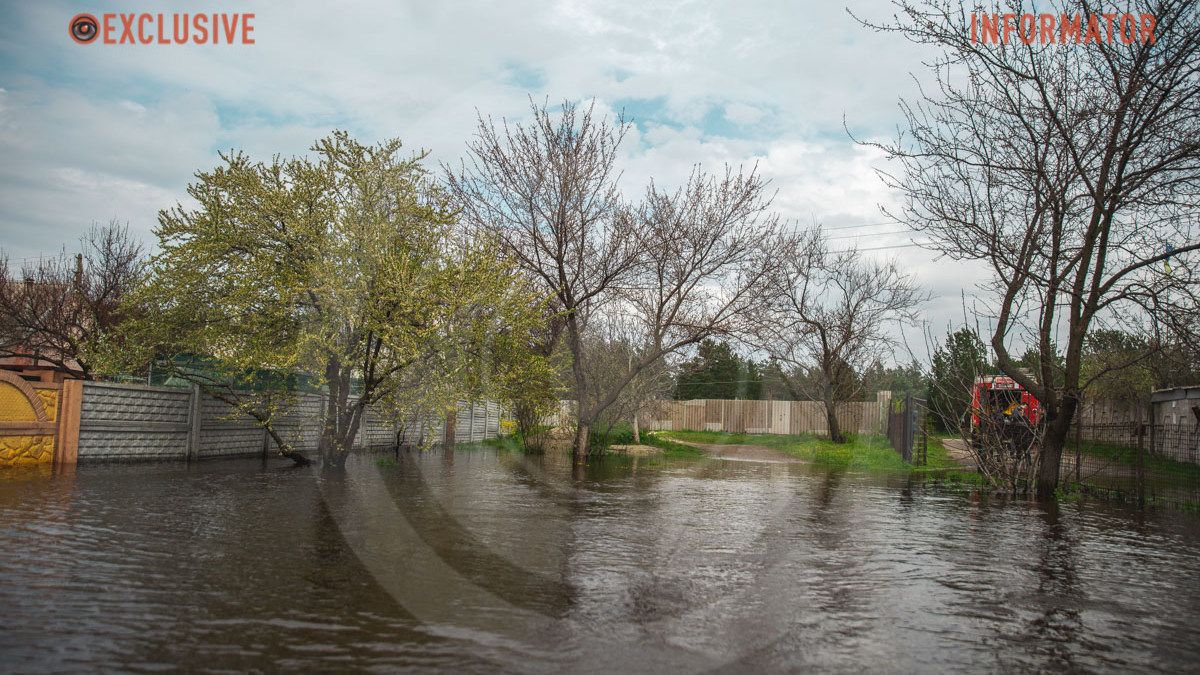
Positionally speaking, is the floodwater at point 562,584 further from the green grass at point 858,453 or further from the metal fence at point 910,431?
the metal fence at point 910,431

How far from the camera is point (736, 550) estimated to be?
8.18 m

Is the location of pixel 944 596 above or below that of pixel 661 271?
below

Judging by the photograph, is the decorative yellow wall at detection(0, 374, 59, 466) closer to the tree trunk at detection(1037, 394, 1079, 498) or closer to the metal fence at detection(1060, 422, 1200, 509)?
the tree trunk at detection(1037, 394, 1079, 498)

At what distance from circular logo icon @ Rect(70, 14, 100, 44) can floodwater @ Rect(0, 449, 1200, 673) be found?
700cm

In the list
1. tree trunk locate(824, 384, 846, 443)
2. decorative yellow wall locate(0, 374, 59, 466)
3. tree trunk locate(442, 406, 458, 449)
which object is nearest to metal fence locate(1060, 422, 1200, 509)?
tree trunk locate(824, 384, 846, 443)

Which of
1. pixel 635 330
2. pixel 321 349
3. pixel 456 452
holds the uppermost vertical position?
pixel 635 330

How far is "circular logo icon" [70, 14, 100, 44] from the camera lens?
44.3 feet

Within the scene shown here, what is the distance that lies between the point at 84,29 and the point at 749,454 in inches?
835

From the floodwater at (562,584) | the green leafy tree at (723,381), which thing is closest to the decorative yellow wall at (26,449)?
the floodwater at (562,584)

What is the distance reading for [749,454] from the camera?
27.8 m

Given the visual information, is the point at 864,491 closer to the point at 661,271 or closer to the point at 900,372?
the point at 661,271

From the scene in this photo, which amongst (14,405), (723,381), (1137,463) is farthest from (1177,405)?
(723,381)

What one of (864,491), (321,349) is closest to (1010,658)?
(864,491)

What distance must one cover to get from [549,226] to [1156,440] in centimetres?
1340
